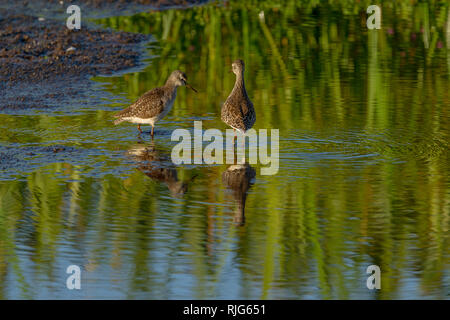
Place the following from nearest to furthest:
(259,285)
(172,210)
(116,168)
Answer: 1. (259,285)
2. (172,210)
3. (116,168)

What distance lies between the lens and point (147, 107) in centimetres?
1136

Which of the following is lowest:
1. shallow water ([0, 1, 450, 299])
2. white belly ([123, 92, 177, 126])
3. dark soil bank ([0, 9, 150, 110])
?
shallow water ([0, 1, 450, 299])

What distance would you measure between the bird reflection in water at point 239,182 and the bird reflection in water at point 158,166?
409mm

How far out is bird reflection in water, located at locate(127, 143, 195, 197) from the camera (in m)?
9.08

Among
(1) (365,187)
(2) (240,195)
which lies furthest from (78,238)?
(1) (365,187)

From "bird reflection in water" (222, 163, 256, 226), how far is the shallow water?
3cm

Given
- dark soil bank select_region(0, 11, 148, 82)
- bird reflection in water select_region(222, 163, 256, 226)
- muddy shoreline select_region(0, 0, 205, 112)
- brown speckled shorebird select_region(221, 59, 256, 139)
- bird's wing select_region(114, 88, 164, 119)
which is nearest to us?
bird reflection in water select_region(222, 163, 256, 226)

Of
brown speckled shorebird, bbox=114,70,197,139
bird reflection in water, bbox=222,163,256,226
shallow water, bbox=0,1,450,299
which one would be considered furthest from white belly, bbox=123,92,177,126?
bird reflection in water, bbox=222,163,256,226

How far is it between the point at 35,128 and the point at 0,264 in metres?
4.57

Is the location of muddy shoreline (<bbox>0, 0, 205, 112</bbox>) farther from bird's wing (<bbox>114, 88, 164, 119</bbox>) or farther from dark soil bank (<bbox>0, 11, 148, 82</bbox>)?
bird's wing (<bbox>114, 88, 164, 119</bbox>)

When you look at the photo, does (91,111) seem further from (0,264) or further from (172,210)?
(0,264)

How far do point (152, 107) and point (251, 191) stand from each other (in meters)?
2.96

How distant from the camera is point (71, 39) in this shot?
1681 centimetres

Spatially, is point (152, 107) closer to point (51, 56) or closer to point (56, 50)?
point (51, 56)
